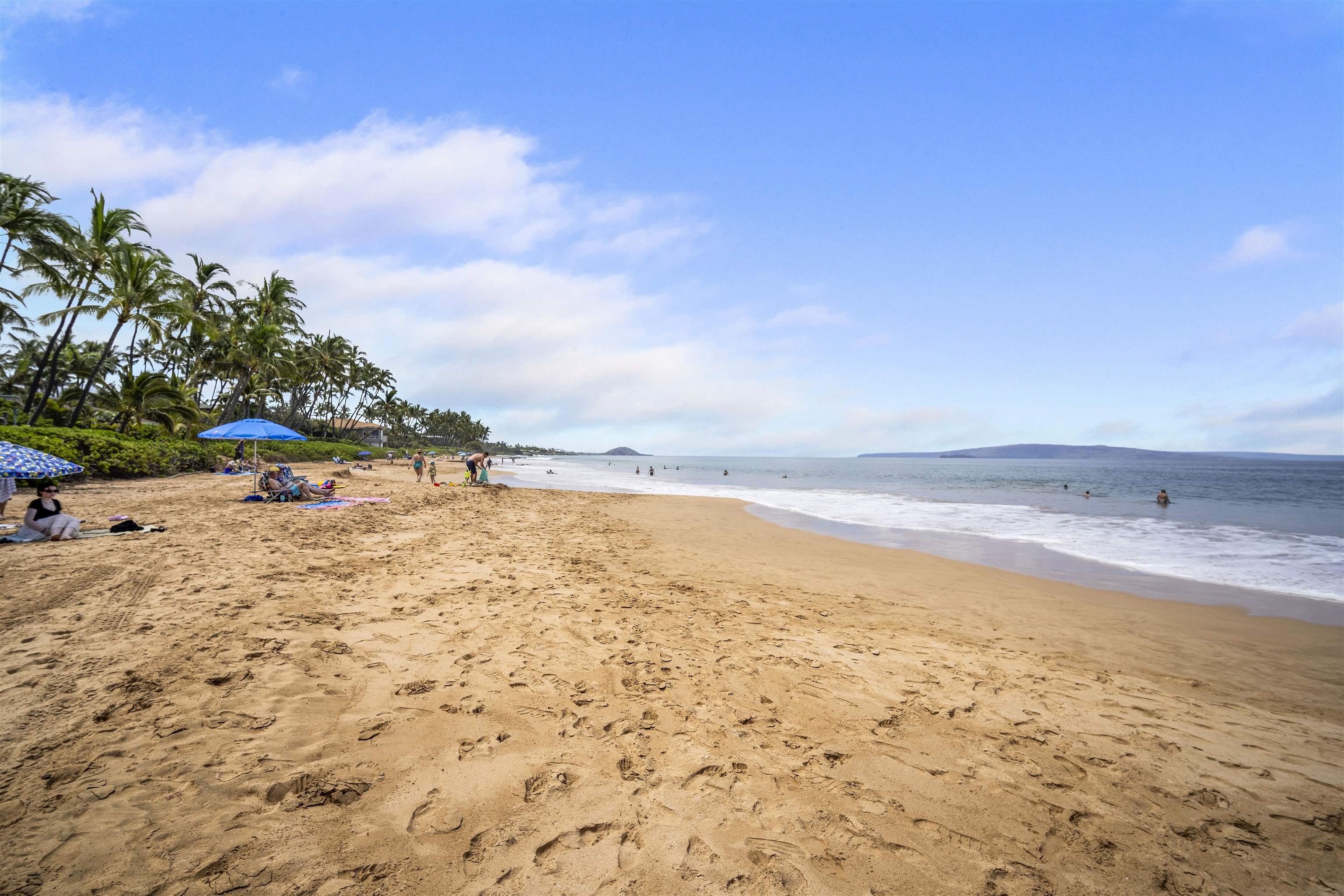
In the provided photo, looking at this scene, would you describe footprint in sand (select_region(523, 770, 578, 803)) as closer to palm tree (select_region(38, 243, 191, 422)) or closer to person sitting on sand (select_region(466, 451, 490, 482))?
person sitting on sand (select_region(466, 451, 490, 482))

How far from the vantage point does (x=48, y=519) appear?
8180 millimetres

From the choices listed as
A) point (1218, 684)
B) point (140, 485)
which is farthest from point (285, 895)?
point (140, 485)

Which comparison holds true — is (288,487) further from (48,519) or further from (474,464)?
(474,464)

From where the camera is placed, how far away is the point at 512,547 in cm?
995

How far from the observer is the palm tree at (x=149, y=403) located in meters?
25.1

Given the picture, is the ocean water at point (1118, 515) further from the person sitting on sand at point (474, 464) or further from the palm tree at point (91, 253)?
the palm tree at point (91, 253)

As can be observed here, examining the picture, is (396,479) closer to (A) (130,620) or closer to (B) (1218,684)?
(A) (130,620)

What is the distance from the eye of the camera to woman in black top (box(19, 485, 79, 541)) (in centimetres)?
815

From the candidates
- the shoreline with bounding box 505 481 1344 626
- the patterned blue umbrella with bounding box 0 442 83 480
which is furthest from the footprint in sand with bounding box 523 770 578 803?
the patterned blue umbrella with bounding box 0 442 83 480

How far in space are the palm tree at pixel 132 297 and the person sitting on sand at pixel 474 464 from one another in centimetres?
1512

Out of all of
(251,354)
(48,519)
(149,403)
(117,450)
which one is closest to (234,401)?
(251,354)

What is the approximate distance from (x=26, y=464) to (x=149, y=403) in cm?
2200

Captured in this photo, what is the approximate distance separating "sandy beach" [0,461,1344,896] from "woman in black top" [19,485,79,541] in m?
0.89

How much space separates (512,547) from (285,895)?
7916 millimetres
